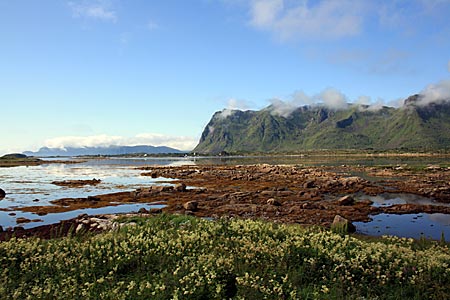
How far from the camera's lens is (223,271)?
9.52m

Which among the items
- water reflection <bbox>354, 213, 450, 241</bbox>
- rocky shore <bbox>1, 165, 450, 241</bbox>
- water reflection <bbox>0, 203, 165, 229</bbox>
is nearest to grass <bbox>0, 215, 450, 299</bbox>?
water reflection <bbox>354, 213, 450, 241</bbox>

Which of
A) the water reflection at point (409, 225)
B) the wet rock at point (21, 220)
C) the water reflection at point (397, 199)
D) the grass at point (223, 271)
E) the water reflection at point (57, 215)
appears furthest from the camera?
the water reflection at point (397, 199)

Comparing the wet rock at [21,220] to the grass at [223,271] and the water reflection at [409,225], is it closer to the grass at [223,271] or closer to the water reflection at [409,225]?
the grass at [223,271]

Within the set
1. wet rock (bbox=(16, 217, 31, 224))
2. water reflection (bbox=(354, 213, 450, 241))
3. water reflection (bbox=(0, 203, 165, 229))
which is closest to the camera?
water reflection (bbox=(354, 213, 450, 241))

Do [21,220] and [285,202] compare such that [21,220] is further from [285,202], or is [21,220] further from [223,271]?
[223,271]

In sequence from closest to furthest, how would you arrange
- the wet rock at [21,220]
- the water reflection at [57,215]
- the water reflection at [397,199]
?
the water reflection at [57,215], the wet rock at [21,220], the water reflection at [397,199]

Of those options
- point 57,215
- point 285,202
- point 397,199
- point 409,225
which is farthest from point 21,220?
point 397,199

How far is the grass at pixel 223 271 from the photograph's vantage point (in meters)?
8.39

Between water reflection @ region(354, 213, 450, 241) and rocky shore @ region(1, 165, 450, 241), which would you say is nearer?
water reflection @ region(354, 213, 450, 241)

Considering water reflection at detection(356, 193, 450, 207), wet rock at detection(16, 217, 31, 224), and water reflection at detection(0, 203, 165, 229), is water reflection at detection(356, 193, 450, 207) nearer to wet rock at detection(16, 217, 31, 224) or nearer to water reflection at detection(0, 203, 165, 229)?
water reflection at detection(0, 203, 165, 229)

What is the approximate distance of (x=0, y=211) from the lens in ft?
120

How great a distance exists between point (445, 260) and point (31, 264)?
13888 millimetres

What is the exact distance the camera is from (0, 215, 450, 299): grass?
839cm

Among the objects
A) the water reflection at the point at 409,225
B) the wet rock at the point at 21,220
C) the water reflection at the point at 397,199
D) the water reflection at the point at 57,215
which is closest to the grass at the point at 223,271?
the water reflection at the point at 409,225
